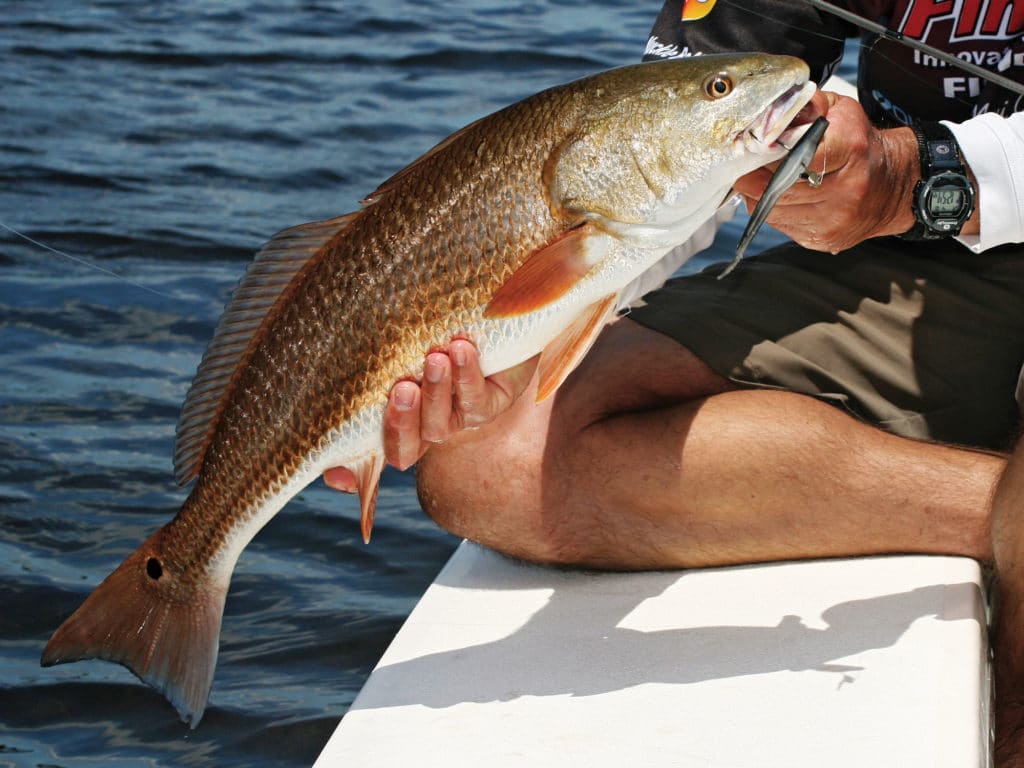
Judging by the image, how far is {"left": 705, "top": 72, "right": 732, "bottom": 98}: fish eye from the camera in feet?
7.32

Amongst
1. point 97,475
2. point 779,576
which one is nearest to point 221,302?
point 97,475

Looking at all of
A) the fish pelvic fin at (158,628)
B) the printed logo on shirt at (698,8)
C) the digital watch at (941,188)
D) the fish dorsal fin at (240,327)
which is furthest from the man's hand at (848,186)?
the fish pelvic fin at (158,628)

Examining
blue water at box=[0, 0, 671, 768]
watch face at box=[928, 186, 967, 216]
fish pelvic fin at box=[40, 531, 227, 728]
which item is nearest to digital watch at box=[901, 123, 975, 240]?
watch face at box=[928, 186, 967, 216]

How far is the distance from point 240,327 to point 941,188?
132 centimetres

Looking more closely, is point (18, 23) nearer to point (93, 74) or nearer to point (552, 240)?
point (93, 74)

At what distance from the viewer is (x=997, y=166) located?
2.71 m

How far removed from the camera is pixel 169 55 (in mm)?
8625

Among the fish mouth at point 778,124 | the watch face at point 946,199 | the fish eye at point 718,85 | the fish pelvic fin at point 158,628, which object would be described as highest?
the fish eye at point 718,85

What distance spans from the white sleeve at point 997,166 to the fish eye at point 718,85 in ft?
2.28

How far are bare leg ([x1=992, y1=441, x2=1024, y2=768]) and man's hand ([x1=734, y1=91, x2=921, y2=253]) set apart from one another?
51 cm

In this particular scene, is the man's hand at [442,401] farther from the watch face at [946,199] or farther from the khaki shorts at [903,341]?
the watch face at [946,199]

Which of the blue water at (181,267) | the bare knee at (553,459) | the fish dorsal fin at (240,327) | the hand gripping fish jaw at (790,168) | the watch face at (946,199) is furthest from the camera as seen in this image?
the blue water at (181,267)

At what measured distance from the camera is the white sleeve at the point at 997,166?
106 inches

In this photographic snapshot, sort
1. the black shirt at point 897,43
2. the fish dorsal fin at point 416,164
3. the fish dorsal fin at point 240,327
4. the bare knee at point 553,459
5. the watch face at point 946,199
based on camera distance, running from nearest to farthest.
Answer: the fish dorsal fin at point 416,164 < the fish dorsal fin at point 240,327 < the watch face at point 946,199 < the bare knee at point 553,459 < the black shirt at point 897,43
